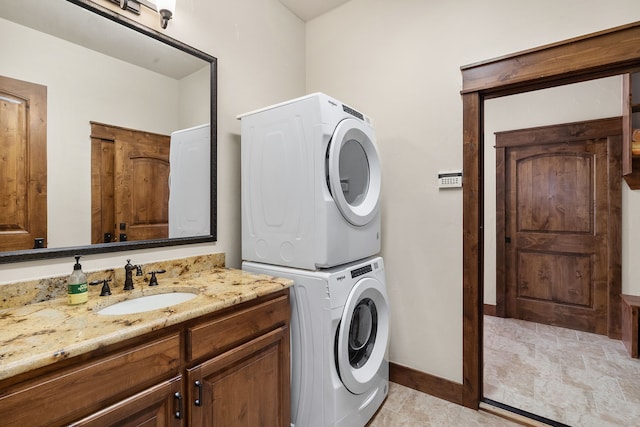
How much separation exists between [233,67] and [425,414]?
2588mm

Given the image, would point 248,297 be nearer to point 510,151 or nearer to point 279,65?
point 279,65

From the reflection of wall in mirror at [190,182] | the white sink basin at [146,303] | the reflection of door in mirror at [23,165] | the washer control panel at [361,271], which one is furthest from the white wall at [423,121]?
the reflection of door in mirror at [23,165]

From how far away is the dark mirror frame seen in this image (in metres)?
1.22


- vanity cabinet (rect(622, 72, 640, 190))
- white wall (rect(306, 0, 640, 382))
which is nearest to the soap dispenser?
white wall (rect(306, 0, 640, 382))

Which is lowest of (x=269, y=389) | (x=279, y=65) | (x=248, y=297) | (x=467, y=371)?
(x=467, y=371)

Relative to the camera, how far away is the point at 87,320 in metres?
0.99

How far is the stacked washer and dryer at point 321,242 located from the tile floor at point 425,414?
0.12 m

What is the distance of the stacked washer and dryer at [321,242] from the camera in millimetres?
1500

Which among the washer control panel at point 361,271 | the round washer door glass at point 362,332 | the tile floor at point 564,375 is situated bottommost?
the tile floor at point 564,375

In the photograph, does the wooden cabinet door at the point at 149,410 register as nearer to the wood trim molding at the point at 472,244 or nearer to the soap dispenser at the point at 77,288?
the soap dispenser at the point at 77,288

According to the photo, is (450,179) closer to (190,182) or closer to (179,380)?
(190,182)

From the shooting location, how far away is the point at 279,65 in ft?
7.90

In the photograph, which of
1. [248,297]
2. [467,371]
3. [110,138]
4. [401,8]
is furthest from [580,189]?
[110,138]

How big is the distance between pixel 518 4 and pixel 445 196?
119 centimetres
